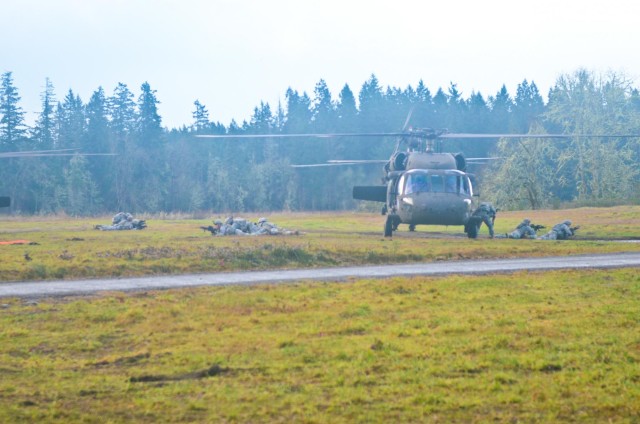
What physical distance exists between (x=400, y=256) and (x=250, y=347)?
13.2m

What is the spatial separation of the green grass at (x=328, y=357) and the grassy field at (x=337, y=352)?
0.02 m

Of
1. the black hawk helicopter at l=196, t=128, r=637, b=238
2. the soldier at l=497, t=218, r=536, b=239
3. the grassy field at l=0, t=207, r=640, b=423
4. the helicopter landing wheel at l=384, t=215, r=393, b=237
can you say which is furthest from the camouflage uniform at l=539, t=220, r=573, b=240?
the grassy field at l=0, t=207, r=640, b=423

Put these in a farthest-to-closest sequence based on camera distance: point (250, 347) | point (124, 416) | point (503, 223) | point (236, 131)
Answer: point (236, 131) < point (503, 223) < point (250, 347) < point (124, 416)

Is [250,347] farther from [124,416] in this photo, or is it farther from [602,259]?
[602,259]

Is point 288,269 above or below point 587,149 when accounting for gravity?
below

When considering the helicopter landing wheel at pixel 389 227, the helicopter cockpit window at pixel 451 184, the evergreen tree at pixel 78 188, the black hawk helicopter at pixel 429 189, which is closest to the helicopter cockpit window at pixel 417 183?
the black hawk helicopter at pixel 429 189

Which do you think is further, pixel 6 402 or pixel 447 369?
pixel 447 369

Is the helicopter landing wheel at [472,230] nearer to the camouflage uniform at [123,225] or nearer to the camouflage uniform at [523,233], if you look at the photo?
the camouflage uniform at [523,233]

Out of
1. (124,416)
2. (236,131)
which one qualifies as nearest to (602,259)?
(124,416)

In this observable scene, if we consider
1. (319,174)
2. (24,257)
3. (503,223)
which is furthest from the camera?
(319,174)

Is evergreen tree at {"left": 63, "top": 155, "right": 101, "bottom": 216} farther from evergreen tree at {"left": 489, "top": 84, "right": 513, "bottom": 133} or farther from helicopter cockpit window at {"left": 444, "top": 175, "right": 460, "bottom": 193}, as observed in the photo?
helicopter cockpit window at {"left": 444, "top": 175, "right": 460, "bottom": 193}

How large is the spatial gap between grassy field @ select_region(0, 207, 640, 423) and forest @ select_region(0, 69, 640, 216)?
171ft

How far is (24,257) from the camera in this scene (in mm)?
21531

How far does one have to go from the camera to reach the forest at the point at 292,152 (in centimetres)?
7806
